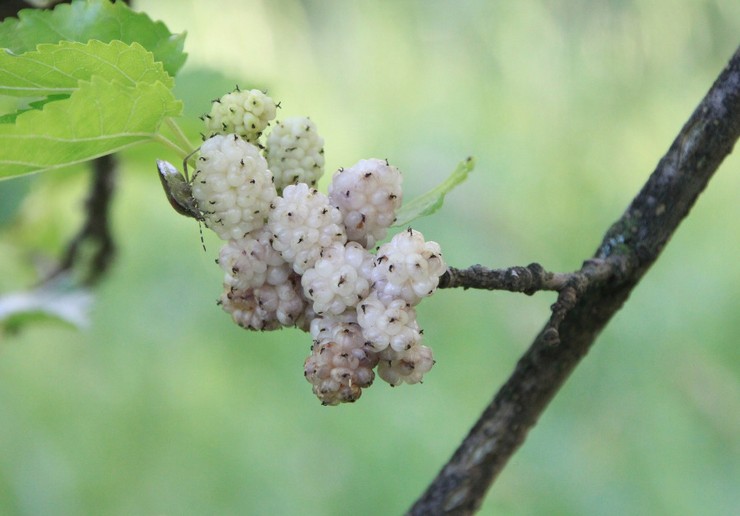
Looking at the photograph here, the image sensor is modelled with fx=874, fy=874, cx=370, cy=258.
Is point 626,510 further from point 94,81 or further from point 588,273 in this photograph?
point 94,81

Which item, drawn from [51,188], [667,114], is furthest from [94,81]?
[667,114]

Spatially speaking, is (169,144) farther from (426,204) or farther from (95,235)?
(95,235)

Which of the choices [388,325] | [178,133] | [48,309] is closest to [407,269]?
[388,325]

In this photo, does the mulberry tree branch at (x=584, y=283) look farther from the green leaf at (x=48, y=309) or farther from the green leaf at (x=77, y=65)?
the green leaf at (x=48, y=309)

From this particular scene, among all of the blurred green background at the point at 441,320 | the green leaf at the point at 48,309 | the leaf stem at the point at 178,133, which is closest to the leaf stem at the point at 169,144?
the leaf stem at the point at 178,133

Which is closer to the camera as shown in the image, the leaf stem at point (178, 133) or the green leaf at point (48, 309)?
the leaf stem at point (178, 133)

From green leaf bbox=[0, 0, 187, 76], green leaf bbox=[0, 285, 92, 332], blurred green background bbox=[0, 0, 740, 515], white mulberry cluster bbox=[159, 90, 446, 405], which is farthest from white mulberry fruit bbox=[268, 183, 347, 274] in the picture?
blurred green background bbox=[0, 0, 740, 515]

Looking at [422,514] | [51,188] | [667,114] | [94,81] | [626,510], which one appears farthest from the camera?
[667,114]
